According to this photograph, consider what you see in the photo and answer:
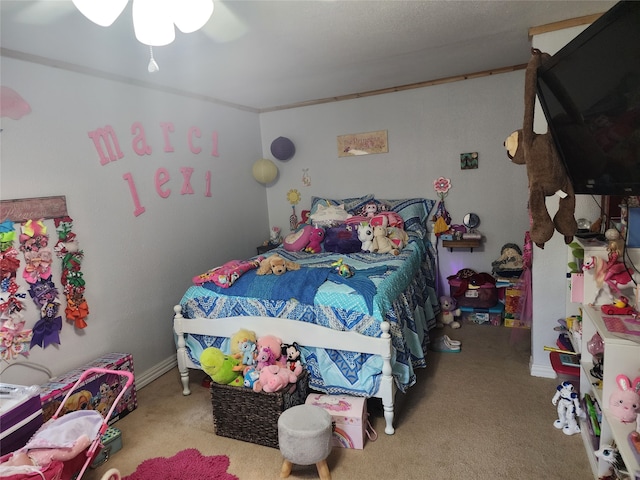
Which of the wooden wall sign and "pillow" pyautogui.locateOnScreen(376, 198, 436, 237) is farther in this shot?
"pillow" pyautogui.locateOnScreen(376, 198, 436, 237)

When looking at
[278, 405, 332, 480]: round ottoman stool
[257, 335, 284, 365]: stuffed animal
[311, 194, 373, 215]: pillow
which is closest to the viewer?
[278, 405, 332, 480]: round ottoman stool

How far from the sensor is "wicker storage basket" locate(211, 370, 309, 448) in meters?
2.15

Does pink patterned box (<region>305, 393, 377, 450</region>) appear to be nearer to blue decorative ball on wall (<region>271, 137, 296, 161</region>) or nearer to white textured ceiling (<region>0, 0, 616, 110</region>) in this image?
white textured ceiling (<region>0, 0, 616, 110</region>)

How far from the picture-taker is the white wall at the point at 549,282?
7.97ft

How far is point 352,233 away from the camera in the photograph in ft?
11.7

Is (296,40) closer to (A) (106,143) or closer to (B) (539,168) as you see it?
(A) (106,143)

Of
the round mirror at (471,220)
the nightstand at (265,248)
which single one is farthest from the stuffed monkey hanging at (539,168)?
the nightstand at (265,248)

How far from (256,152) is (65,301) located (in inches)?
100

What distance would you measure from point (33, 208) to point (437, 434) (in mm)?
2566

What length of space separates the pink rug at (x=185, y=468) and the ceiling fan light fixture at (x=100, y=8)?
6.59 ft

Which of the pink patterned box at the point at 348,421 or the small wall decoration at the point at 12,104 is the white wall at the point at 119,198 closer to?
the small wall decoration at the point at 12,104

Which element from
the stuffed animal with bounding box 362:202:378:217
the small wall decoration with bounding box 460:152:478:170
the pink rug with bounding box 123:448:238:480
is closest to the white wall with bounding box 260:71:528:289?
the small wall decoration with bounding box 460:152:478:170

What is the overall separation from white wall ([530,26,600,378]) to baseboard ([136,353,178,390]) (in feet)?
8.72

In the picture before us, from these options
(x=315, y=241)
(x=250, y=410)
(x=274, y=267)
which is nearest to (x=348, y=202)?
(x=315, y=241)
